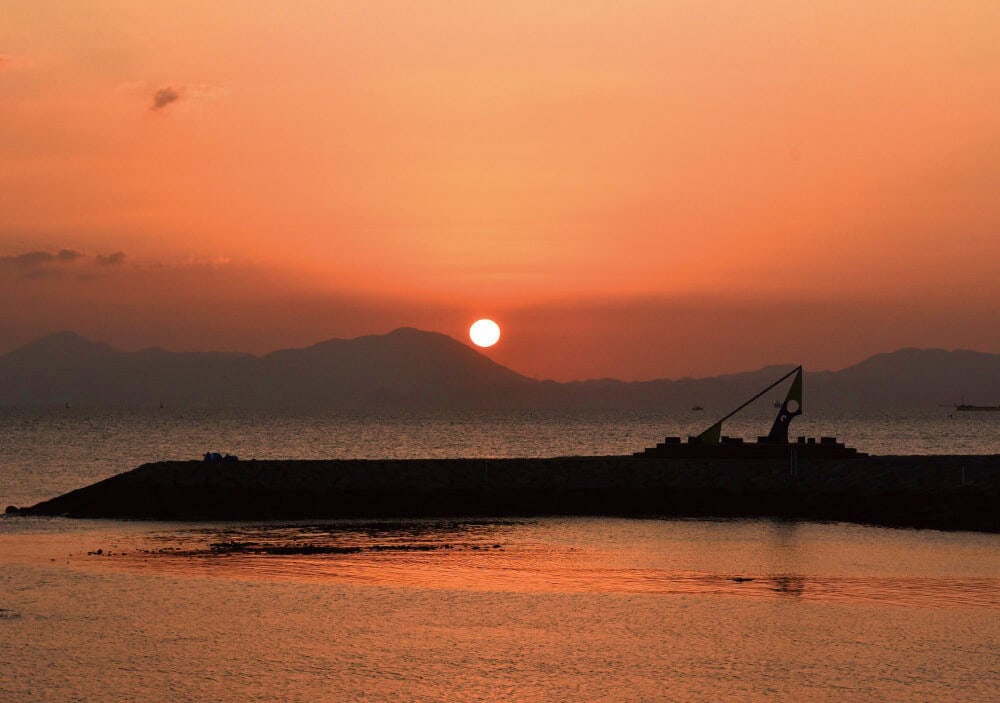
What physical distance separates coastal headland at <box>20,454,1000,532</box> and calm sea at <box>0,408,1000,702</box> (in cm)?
431

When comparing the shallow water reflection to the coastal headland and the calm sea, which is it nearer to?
the calm sea

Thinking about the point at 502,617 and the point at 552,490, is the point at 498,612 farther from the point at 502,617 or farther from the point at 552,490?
the point at 552,490

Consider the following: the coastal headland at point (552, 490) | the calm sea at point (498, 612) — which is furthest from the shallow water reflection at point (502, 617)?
the coastal headland at point (552, 490)

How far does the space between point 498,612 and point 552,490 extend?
1160 inches

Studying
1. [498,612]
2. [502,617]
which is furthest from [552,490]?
[502,617]

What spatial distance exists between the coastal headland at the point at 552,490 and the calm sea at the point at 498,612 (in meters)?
4.31

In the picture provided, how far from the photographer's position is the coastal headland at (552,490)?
53.9m

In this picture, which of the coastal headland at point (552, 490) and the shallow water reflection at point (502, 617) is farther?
the coastal headland at point (552, 490)

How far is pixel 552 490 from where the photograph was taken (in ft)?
192

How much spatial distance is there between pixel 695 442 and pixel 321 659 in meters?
45.1

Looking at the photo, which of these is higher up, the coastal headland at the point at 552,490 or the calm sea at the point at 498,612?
the coastal headland at the point at 552,490

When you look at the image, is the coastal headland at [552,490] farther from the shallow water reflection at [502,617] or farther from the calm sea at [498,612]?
the shallow water reflection at [502,617]

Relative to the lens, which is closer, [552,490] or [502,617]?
[502,617]

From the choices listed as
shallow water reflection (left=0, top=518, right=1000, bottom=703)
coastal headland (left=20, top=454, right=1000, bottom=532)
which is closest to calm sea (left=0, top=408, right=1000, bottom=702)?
shallow water reflection (left=0, top=518, right=1000, bottom=703)
